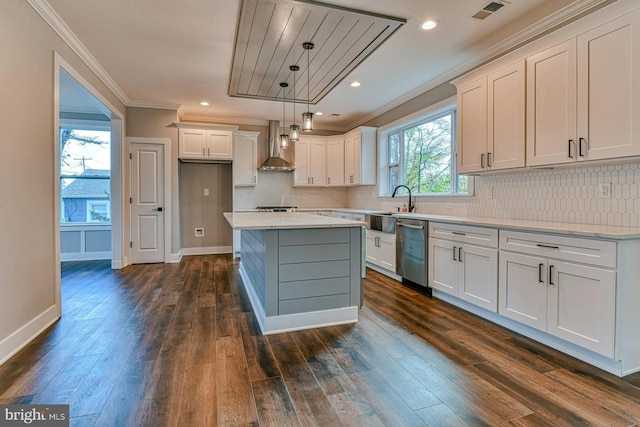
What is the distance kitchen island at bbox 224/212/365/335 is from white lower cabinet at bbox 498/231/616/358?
3.98 ft

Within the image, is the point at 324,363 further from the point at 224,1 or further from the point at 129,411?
the point at 224,1

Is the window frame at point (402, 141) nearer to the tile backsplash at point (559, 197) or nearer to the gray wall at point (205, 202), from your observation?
the tile backsplash at point (559, 197)

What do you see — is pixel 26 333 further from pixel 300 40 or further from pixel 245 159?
pixel 245 159

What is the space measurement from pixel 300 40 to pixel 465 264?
8.62 feet

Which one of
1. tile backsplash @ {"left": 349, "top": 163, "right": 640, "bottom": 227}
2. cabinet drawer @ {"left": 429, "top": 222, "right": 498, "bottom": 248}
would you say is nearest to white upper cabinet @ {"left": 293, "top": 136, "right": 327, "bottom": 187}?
tile backsplash @ {"left": 349, "top": 163, "right": 640, "bottom": 227}

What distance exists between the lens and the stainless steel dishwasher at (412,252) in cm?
356

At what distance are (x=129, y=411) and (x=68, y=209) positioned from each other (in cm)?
540

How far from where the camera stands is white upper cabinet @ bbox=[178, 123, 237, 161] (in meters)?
5.41

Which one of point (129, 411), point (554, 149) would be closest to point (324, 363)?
point (129, 411)

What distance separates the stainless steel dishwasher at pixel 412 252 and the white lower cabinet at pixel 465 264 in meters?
0.09

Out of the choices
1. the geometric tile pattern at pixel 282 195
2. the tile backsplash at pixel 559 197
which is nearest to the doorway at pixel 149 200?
the geometric tile pattern at pixel 282 195

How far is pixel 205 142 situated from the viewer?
5.56 metres

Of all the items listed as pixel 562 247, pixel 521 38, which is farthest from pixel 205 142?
pixel 562 247

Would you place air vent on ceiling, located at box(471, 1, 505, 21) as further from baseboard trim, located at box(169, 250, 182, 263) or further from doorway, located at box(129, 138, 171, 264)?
baseboard trim, located at box(169, 250, 182, 263)
